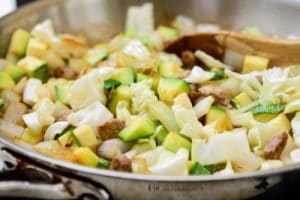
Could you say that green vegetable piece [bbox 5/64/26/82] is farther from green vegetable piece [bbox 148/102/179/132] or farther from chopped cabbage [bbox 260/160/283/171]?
chopped cabbage [bbox 260/160/283/171]

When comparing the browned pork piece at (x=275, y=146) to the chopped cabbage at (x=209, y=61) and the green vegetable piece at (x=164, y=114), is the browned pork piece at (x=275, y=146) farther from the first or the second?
the chopped cabbage at (x=209, y=61)

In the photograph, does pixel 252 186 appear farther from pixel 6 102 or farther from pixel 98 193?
pixel 6 102

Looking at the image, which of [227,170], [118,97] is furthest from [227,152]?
[118,97]

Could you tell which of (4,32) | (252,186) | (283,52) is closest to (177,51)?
(283,52)

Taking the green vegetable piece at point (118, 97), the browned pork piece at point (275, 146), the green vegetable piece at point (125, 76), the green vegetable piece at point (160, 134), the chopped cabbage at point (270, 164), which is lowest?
the chopped cabbage at point (270, 164)

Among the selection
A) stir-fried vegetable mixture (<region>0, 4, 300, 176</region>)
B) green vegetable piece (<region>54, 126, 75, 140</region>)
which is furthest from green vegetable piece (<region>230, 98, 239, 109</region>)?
green vegetable piece (<region>54, 126, 75, 140</region>)

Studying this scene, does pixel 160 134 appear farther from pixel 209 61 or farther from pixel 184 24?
pixel 184 24

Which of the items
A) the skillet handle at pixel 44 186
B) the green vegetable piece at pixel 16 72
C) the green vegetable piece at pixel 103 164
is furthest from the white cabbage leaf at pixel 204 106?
the green vegetable piece at pixel 16 72
